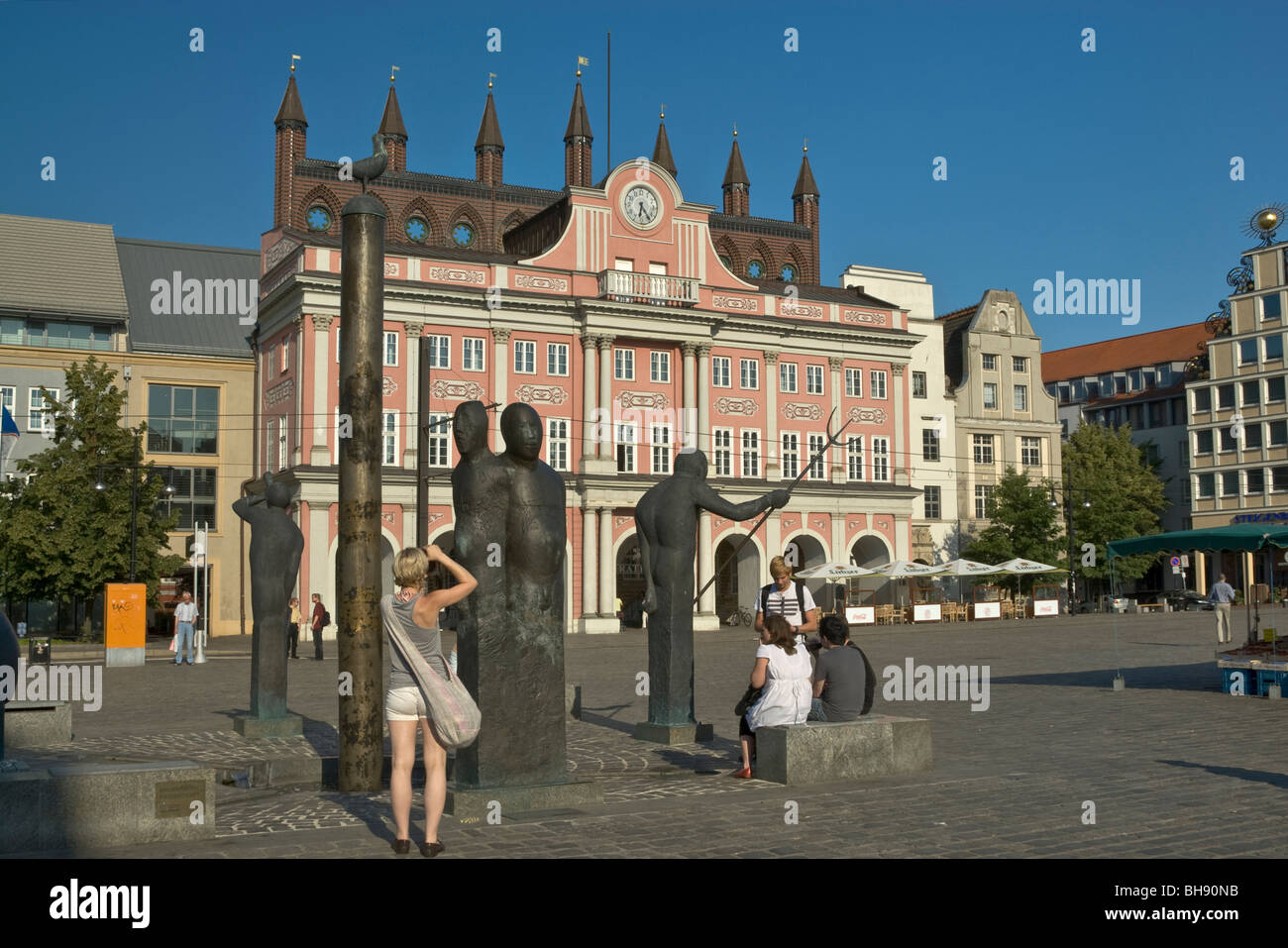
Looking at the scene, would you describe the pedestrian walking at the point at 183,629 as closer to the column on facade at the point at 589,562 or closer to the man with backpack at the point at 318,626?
the man with backpack at the point at 318,626

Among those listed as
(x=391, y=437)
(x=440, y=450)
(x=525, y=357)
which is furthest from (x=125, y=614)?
(x=525, y=357)

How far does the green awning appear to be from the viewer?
17.3 meters

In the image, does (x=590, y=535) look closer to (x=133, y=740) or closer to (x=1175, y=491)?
→ (x=133, y=740)

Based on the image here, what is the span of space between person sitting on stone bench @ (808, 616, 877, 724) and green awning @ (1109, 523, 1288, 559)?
8303 millimetres

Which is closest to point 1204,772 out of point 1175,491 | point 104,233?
point 104,233

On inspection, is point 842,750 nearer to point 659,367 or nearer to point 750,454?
point 659,367

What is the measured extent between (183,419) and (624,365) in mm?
18652

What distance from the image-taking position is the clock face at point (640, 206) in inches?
2110

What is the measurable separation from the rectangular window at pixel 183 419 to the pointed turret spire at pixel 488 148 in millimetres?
20839

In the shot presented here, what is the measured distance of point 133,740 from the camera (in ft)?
46.7

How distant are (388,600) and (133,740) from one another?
8.22 m

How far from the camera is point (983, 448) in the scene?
6925 cm

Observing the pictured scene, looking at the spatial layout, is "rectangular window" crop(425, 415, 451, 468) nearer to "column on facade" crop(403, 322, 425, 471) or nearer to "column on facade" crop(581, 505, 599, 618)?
"column on facade" crop(403, 322, 425, 471)
